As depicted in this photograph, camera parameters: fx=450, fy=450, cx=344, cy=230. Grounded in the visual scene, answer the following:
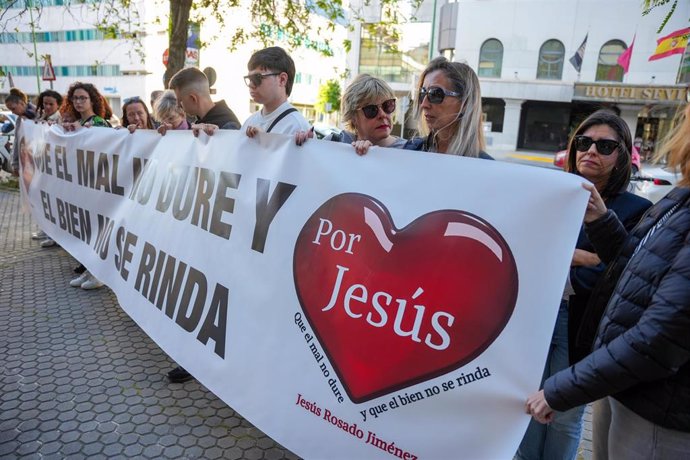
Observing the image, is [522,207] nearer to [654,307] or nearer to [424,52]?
[654,307]

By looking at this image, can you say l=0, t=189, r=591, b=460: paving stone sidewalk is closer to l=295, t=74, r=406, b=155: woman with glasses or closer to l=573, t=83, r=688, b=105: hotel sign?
l=295, t=74, r=406, b=155: woman with glasses

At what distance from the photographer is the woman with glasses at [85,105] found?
4875 millimetres

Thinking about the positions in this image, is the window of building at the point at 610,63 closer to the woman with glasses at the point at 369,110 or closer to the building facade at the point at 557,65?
the building facade at the point at 557,65

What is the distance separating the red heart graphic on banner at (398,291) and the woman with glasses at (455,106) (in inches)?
21.6

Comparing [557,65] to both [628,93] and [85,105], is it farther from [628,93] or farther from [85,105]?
[85,105]

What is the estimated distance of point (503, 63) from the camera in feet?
87.9

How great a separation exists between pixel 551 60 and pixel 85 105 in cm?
2734

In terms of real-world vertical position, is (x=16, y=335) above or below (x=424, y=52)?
below

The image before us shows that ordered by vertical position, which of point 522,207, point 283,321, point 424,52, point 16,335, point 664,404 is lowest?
point 16,335

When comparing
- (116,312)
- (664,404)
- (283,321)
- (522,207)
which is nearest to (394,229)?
(522,207)

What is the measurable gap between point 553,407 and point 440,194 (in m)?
0.81

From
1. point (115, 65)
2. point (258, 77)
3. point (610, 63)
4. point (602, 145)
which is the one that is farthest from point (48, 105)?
point (115, 65)

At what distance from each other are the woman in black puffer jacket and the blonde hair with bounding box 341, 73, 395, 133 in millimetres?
1907

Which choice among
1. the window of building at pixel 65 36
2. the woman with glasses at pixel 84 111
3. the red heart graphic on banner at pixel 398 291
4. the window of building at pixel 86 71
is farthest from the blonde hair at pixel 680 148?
the window of building at pixel 86 71
